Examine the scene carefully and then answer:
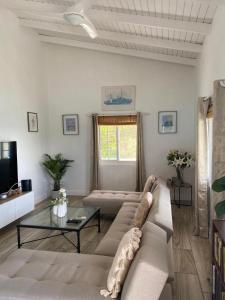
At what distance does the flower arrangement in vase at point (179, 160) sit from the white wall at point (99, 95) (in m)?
0.38

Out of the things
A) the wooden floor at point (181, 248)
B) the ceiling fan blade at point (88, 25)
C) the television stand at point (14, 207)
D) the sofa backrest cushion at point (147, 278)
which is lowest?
the wooden floor at point (181, 248)

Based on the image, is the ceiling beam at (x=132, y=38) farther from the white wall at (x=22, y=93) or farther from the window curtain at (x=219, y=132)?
the window curtain at (x=219, y=132)

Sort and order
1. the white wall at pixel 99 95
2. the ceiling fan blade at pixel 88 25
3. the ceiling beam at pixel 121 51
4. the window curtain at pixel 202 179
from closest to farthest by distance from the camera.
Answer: the ceiling fan blade at pixel 88 25
the window curtain at pixel 202 179
the ceiling beam at pixel 121 51
the white wall at pixel 99 95

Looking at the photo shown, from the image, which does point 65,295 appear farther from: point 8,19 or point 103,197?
point 8,19

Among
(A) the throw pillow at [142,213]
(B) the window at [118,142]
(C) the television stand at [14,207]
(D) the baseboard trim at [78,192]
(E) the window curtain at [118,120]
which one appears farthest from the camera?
(D) the baseboard trim at [78,192]

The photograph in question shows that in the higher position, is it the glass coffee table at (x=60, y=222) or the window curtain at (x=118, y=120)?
the window curtain at (x=118, y=120)

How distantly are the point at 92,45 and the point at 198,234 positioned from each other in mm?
4200

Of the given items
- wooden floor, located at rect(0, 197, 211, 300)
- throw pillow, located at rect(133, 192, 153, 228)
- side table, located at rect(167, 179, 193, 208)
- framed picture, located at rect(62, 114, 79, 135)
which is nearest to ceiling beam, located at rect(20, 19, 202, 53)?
framed picture, located at rect(62, 114, 79, 135)

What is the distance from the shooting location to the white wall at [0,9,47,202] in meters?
4.67

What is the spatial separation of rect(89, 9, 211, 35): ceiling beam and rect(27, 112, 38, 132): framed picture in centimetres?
259

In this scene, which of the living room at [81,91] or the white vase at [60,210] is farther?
the living room at [81,91]

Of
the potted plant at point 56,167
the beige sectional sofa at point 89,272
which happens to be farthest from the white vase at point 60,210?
the potted plant at point 56,167

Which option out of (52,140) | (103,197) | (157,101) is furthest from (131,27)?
(52,140)

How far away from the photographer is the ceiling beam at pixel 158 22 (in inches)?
138
